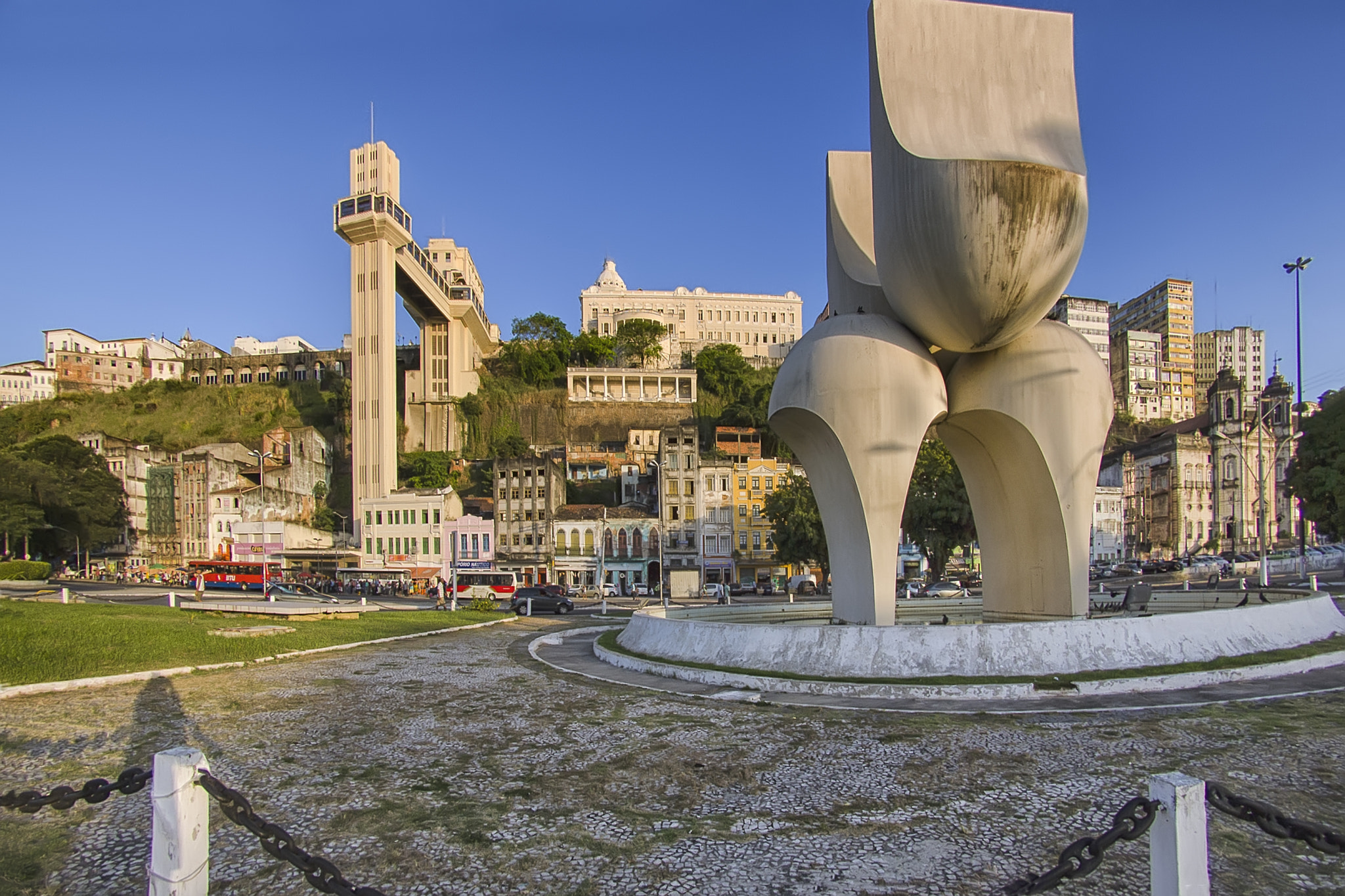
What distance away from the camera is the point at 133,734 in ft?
33.5

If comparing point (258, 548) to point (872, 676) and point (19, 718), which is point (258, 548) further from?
point (872, 676)

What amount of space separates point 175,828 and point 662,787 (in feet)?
15.3

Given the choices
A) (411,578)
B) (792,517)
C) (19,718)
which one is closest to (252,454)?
(411,578)

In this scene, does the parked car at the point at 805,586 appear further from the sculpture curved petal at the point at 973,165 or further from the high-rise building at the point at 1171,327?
the high-rise building at the point at 1171,327

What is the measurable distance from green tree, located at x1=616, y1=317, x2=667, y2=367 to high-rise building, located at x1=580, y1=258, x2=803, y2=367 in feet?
88.3

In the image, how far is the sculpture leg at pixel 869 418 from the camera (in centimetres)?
1503

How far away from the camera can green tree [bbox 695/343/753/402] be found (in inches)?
3834

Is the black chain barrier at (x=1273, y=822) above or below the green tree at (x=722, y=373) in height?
below

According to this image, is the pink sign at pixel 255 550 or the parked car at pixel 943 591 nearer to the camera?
the parked car at pixel 943 591

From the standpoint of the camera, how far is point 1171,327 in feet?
512

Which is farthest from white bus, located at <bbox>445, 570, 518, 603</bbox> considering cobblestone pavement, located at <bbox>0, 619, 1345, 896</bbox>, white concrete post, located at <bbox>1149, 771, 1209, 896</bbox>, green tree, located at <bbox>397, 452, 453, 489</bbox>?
white concrete post, located at <bbox>1149, 771, 1209, 896</bbox>

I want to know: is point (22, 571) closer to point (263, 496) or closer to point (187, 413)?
point (263, 496)

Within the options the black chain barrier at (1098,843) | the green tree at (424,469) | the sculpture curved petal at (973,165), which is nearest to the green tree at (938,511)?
the sculpture curved petal at (973,165)

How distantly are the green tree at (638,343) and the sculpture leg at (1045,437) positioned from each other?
292ft
